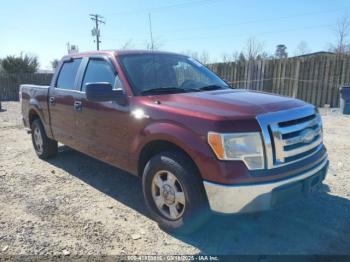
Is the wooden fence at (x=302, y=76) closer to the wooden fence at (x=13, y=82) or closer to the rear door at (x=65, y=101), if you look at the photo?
the rear door at (x=65, y=101)

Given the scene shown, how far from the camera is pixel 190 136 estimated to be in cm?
295

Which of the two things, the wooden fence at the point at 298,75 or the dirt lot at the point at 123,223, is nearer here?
the dirt lot at the point at 123,223

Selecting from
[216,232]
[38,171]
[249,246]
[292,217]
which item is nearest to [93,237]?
[216,232]

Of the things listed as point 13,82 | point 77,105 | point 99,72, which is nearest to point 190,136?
point 99,72

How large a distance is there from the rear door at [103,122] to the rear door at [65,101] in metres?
0.23

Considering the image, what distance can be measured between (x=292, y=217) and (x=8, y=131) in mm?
8596

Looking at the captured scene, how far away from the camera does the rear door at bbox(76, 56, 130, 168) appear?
151 inches

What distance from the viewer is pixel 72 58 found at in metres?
5.22

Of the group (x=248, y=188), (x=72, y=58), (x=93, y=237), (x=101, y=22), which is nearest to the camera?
(x=248, y=188)

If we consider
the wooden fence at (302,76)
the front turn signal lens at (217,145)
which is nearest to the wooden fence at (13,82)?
the wooden fence at (302,76)

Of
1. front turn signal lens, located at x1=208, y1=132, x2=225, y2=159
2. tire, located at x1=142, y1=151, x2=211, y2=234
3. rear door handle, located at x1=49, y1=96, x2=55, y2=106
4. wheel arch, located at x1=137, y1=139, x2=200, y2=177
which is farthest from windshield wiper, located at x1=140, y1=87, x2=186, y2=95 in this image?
rear door handle, located at x1=49, y1=96, x2=55, y2=106

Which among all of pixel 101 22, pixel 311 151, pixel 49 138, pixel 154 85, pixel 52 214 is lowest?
pixel 52 214

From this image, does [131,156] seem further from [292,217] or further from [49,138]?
[49,138]

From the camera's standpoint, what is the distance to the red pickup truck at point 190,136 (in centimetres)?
277
